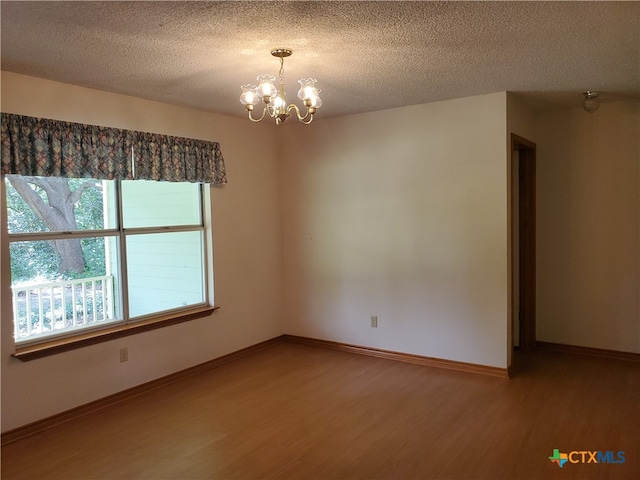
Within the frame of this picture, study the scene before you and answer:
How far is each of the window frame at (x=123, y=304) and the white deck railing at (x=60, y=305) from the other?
0.07 meters

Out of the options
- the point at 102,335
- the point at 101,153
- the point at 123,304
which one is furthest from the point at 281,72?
the point at 102,335

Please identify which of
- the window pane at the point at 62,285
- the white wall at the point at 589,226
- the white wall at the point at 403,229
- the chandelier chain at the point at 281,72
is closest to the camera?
the chandelier chain at the point at 281,72

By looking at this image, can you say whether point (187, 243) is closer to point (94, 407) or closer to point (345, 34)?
point (94, 407)

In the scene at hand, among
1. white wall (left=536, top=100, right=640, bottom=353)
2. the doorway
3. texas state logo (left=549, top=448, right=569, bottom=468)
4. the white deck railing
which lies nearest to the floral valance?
the white deck railing

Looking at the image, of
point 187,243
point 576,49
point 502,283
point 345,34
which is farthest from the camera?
point 187,243

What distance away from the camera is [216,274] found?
190 inches

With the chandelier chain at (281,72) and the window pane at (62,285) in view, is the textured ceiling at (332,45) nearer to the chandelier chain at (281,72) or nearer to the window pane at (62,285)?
the chandelier chain at (281,72)

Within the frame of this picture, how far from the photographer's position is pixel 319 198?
5375 mm

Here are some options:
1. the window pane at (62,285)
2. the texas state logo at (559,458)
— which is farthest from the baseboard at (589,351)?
the window pane at (62,285)

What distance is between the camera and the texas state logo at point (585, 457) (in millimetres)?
2869

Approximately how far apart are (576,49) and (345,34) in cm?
146

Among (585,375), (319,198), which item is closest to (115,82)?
(319,198)

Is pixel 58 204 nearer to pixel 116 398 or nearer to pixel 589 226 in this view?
pixel 116 398

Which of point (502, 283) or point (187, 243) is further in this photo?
point (187, 243)
